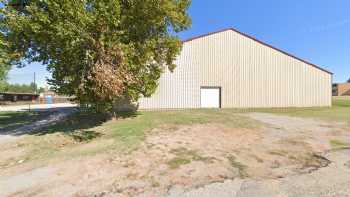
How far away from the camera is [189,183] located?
16.1 feet

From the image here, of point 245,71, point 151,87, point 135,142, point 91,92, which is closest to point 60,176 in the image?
point 135,142

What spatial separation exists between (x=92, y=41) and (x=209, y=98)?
45.2 feet

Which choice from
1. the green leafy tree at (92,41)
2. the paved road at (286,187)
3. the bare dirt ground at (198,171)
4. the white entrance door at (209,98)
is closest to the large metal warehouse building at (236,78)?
the white entrance door at (209,98)

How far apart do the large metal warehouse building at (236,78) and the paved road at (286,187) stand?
16.7 m

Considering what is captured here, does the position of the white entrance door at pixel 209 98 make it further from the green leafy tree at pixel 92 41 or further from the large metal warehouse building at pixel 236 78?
the green leafy tree at pixel 92 41

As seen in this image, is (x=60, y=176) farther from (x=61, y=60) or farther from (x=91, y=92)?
(x=61, y=60)

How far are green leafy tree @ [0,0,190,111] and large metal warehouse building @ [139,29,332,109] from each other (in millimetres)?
8554

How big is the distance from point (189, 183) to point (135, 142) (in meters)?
3.59

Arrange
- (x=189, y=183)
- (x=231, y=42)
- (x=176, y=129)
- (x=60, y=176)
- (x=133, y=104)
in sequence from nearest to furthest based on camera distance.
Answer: (x=189, y=183), (x=60, y=176), (x=176, y=129), (x=133, y=104), (x=231, y=42)

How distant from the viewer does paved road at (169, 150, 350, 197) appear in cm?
429

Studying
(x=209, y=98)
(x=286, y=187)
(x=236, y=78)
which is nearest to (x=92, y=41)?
(x=286, y=187)

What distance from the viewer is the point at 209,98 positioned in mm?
22531

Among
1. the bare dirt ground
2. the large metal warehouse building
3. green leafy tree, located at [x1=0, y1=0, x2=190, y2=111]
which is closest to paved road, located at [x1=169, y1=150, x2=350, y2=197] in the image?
the bare dirt ground

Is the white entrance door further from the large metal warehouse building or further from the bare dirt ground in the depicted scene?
the bare dirt ground
